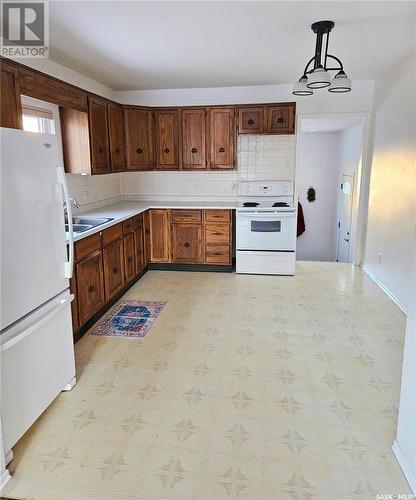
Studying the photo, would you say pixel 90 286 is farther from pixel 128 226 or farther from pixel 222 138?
pixel 222 138

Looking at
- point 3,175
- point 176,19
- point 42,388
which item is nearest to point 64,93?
point 176,19

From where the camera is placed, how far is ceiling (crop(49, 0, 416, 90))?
2.44 metres

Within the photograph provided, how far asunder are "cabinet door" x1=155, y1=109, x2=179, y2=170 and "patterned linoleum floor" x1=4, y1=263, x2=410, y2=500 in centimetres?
225

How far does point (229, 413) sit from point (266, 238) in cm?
291

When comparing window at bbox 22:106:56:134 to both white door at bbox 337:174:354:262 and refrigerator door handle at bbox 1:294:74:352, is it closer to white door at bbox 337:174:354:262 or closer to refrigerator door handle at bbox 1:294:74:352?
refrigerator door handle at bbox 1:294:74:352

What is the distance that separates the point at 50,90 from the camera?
3.06 meters

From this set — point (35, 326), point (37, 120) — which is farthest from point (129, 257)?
point (35, 326)

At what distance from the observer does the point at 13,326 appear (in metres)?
1.87

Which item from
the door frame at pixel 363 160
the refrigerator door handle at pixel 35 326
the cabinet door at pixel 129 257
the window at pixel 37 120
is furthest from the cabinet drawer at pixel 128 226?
the door frame at pixel 363 160

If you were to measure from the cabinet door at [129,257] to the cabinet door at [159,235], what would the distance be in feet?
2.03

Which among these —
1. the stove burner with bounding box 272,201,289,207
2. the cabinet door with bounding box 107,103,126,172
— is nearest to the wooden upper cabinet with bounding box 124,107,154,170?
the cabinet door with bounding box 107,103,126,172

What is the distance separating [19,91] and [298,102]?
11.5 feet

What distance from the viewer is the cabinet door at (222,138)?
4.88 m

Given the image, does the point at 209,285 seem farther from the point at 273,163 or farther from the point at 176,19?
the point at 176,19
